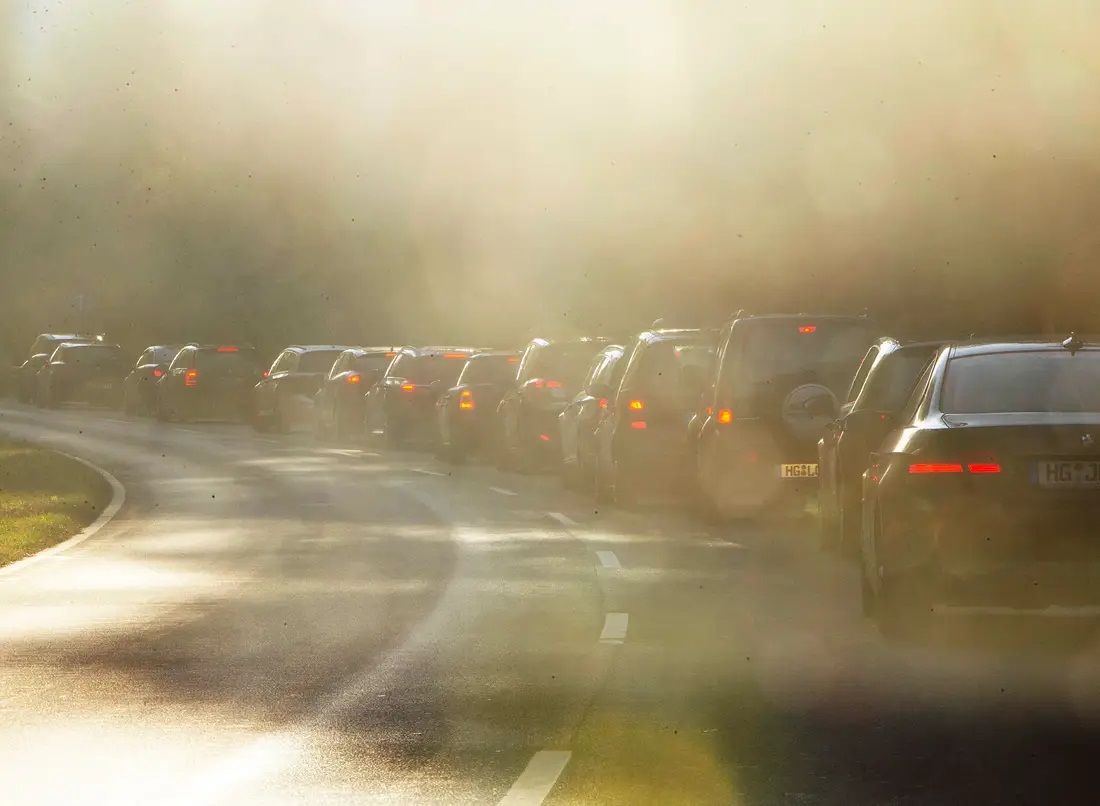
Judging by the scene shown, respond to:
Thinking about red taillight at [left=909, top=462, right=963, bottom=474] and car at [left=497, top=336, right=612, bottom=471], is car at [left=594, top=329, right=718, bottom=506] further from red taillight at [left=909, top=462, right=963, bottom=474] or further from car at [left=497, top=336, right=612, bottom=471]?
red taillight at [left=909, top=462, right=963, bottom=474]

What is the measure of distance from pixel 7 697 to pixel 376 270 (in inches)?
2403

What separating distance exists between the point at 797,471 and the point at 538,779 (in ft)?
35.9

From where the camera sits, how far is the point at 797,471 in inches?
713

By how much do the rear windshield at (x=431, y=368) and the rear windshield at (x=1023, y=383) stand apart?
22.2m

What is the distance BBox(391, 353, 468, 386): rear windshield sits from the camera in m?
33.3

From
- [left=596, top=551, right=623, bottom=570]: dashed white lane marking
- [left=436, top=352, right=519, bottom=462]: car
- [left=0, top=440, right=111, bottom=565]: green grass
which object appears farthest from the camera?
[left=436, top=352, right=519, bottom=462]: car

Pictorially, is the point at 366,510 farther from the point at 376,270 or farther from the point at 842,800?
the point at 376,270

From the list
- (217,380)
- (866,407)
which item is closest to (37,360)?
(217,380)

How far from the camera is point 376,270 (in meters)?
70.1

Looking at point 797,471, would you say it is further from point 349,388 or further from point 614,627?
point 349,388

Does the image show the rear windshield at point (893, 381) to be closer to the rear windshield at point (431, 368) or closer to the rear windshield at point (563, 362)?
the rear windshield at point (563, 362)

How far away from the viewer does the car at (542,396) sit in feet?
89.2

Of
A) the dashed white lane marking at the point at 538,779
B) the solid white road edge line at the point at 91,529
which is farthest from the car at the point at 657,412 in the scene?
the dashed white lane marking at the point at 538,779

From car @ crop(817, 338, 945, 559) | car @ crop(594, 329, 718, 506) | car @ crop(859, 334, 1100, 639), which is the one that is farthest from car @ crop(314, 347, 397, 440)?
car @ crop(859, 334, 1100, 639)
